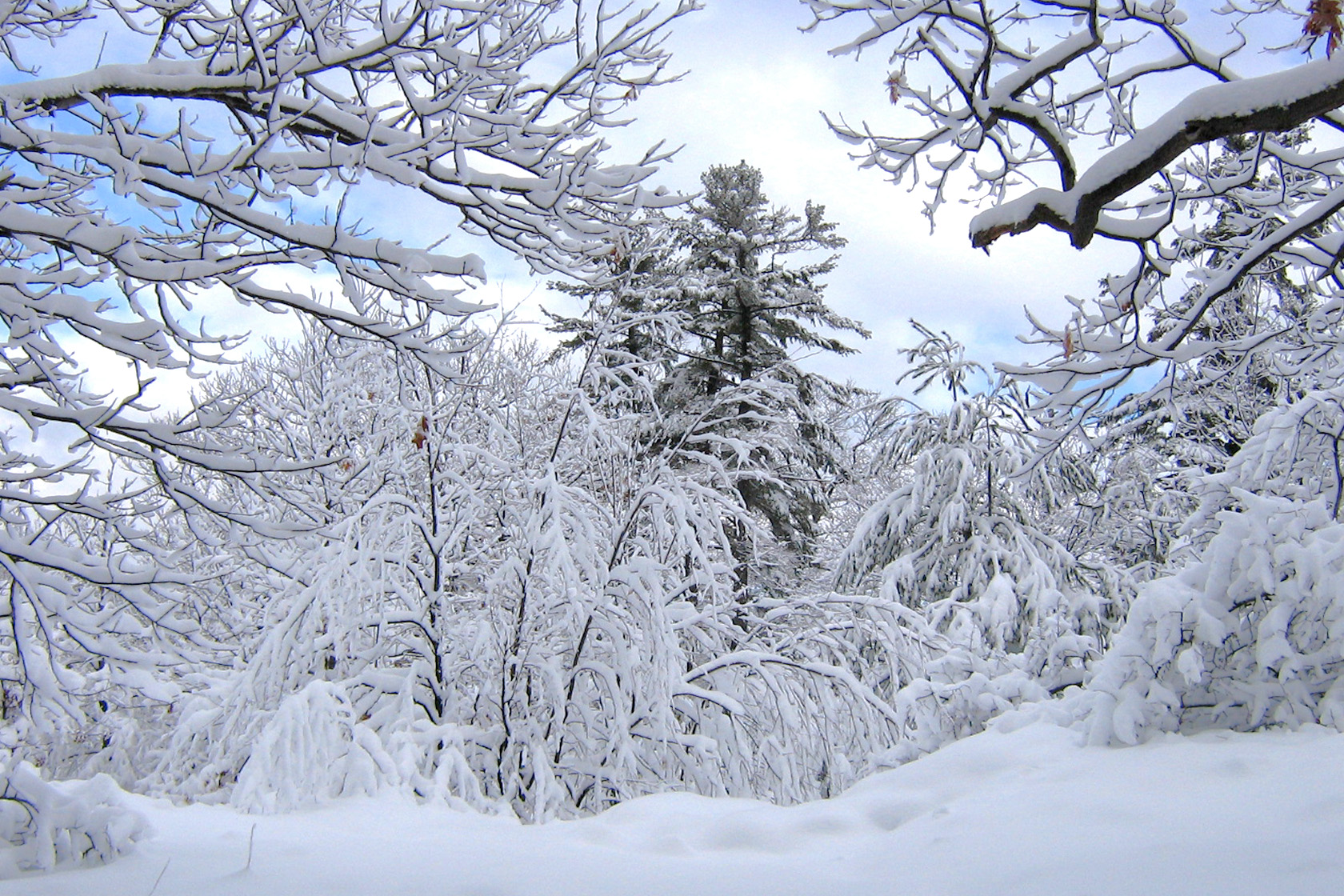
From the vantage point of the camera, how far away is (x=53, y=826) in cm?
225

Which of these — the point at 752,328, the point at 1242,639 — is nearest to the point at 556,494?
the point at 1242,639

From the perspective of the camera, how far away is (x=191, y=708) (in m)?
5.64

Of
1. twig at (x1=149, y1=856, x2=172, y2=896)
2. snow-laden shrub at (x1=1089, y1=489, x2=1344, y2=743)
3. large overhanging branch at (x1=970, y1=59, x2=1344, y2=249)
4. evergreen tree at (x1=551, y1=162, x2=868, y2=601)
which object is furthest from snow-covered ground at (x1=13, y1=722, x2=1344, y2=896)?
evergreen tree at (x1=551, y1=162, x2=868, y2=601)

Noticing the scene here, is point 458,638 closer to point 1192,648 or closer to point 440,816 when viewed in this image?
point 440,816

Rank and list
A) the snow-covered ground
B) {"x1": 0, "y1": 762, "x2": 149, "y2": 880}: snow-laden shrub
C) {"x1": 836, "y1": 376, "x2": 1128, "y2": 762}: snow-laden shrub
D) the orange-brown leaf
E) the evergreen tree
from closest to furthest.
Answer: the snow-covered ground
{"x1": 0, "y1": 762, "x2": 149, "y2": 880}: snow-laden shrub
the orange-brown leaf
{"x1": 836, "y1": 376, "x2": 1128, "y2": 762}: snow-laden shrub
the evergreen tree

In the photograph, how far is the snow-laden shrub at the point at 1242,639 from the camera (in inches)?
123

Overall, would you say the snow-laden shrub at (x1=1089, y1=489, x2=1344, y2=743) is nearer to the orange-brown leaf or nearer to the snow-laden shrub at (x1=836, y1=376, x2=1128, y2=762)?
the orange-brown leaf

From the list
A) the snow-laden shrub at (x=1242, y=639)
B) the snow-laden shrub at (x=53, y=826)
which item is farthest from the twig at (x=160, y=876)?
the snow-laden shrub at (x=1242, y=639)

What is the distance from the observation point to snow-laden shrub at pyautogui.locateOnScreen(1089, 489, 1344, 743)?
10.2 ft

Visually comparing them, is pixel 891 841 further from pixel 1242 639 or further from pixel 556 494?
pixel 556 494

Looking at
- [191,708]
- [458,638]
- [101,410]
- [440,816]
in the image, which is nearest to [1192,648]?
[440,816]

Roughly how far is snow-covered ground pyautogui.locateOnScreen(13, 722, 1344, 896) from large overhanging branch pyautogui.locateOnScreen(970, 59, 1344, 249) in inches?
76.3

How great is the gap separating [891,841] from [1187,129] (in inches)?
99.0

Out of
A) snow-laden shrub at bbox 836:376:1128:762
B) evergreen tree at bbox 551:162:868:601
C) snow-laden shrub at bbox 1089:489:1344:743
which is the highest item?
evergreen tree at bbox 551:162:868:601
